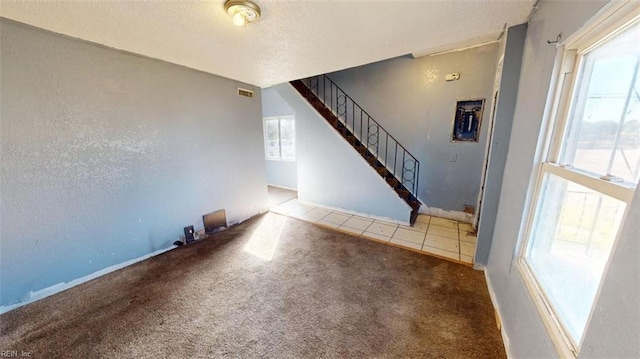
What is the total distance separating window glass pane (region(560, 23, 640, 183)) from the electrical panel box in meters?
2.44

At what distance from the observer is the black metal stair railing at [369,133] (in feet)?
12.8

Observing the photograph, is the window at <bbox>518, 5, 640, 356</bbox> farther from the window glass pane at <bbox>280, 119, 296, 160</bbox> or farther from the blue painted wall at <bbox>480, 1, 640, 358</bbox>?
the window glass pane at <bbox>280, 119, 296, 160</bbox>

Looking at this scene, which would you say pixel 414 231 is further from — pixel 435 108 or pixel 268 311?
pixel 268 311

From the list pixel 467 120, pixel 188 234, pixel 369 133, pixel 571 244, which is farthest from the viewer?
pixel 369 133

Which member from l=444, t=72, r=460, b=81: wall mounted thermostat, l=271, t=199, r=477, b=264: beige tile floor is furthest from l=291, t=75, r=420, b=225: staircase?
l=444, t=72, r=460, b=81: wall mounted thermostat

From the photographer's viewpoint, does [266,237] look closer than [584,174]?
No

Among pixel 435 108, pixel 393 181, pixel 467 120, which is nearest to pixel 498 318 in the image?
pixel 393 181

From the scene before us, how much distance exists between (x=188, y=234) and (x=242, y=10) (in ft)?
8.54

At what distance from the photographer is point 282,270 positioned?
2.22 m

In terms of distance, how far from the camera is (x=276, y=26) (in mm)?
1648

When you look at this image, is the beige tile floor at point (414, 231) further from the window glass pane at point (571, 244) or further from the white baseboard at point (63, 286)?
the white baseboard at point (63, 286)

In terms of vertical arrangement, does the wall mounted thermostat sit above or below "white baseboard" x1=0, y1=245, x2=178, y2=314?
above

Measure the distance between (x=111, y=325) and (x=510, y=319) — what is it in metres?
2.80

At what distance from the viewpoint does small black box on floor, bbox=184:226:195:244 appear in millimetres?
2758
